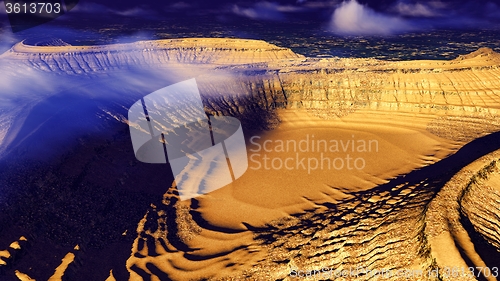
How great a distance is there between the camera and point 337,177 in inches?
989

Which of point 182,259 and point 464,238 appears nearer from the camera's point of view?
point 464,238

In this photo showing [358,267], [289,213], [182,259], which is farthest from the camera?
[289,213]

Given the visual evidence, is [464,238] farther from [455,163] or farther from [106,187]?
[106,187]

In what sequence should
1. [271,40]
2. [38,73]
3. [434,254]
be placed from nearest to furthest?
[434,254], [38,73], [271,40]

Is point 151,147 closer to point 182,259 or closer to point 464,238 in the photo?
point 182,259

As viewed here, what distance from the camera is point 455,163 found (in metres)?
24.2

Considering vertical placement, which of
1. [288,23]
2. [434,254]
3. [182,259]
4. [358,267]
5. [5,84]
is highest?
[288,23]

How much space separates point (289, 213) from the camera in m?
21.0

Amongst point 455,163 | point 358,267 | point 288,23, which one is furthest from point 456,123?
point 288,23

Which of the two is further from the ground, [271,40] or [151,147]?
[271,40]

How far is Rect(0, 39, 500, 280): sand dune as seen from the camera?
577 inches

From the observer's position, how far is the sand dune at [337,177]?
48.1 feet

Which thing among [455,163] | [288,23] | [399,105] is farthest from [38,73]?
[288,23]

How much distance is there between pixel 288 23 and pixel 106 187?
10438 centimetres
